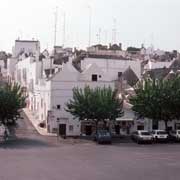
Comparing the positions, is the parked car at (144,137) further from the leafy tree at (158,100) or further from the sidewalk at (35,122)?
the sidewalk at (35,122)

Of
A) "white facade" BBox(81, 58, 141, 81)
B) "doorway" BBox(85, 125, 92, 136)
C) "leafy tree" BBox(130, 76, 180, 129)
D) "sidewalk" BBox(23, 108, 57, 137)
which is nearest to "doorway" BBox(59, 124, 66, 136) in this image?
"sidewalk" BBox(23, 108, 57, 137)

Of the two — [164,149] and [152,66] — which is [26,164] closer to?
[164,149]

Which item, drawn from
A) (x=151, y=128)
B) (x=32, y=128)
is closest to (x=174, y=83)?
(x=151, y=128)

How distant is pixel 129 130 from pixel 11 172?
33585 millimetres

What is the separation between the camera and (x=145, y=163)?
1351 inches

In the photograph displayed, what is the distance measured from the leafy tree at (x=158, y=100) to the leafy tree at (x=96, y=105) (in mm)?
2680

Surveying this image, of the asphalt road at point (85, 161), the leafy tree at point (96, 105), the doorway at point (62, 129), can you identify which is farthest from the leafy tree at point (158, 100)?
the doorway at point (62, 129)

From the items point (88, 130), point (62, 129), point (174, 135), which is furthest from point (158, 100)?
point (62, 129)

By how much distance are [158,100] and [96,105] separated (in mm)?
7127

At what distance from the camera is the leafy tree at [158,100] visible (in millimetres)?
55906

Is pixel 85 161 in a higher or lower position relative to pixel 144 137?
lower

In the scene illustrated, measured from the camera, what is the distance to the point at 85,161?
115ft

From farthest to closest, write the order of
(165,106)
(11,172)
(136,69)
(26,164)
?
(136,69) → (165,106) → (26,164) → (11,172)

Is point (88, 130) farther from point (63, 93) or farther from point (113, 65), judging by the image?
point (113, 65)
